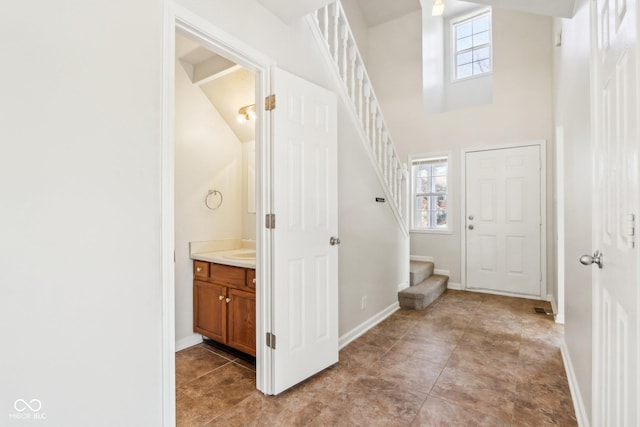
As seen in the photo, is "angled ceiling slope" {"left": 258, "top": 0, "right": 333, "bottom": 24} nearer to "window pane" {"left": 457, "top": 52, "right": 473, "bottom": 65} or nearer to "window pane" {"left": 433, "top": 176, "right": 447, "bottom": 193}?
"window pane" {"left": 433, "top": 176, "right": 447, "bottom": 193}

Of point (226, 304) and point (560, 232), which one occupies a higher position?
point (560, 232)

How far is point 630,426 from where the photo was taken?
85 centimetres

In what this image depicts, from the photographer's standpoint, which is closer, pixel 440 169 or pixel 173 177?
pixel 173 177

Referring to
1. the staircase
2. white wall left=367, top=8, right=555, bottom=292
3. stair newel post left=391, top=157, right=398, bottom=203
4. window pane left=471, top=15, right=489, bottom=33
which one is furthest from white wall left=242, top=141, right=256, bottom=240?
window pane left=471, top=15, right=489, bottom=33

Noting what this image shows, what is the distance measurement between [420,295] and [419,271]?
0.65 metres

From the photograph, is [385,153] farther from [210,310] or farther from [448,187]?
[210,310]

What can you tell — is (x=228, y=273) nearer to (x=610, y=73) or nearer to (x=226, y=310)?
(x=226, y=310)

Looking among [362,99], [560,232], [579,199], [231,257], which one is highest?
[362,99]

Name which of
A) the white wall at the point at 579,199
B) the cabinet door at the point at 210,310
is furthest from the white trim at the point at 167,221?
the white wall at the point at 579,199

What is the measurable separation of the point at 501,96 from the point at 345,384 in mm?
4313

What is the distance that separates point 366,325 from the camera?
3129mm

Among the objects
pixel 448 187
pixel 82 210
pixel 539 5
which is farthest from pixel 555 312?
pixel 82 210

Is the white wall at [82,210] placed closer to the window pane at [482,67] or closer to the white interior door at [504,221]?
the white interior door at [504,221]

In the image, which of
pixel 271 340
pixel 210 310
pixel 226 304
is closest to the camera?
pixel 271 340
